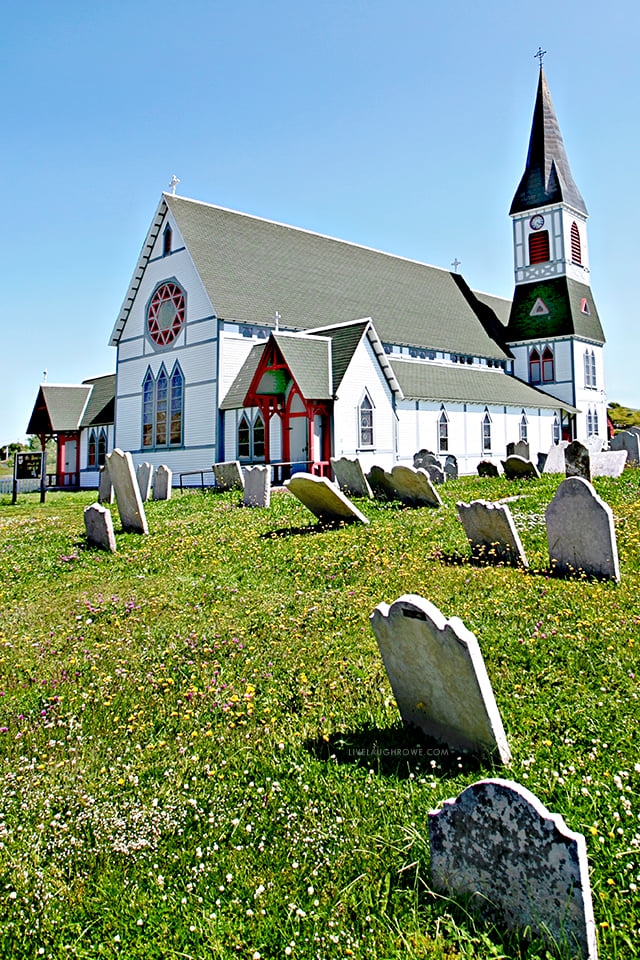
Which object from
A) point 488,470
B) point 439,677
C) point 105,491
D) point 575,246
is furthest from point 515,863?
point 575,246

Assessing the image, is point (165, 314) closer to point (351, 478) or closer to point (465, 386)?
point (465, 386)

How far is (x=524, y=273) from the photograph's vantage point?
155 feet

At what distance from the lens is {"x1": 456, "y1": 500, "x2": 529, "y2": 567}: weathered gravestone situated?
30.2 ft

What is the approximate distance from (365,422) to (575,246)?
1132 inches

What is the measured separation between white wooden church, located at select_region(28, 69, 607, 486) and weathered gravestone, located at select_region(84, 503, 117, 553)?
13.3 metres

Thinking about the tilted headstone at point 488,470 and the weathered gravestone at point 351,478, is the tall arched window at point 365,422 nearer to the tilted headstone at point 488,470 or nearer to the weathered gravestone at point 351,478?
the tilted headstone at point 488,470

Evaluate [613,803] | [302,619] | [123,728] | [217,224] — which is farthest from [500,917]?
[217,224]

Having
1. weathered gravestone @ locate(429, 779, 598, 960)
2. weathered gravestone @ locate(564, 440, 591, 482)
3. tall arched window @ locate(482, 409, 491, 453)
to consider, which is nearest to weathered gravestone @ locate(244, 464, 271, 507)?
weathered gravestone @ locate(564, 440, 591, 482)

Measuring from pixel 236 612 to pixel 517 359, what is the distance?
42.0 m

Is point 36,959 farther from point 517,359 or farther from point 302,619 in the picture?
point 517,359

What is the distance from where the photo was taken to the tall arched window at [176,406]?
31958mm

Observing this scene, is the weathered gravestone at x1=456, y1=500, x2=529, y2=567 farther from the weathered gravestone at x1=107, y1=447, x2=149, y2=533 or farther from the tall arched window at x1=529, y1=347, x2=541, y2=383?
the tall arched window at x1=529, y1=347, x2=541, y2=383

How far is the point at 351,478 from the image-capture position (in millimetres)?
17016

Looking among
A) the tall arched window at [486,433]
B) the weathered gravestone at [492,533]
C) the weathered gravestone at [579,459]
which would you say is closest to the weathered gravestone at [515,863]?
the weathered gravestone at [492,533]
